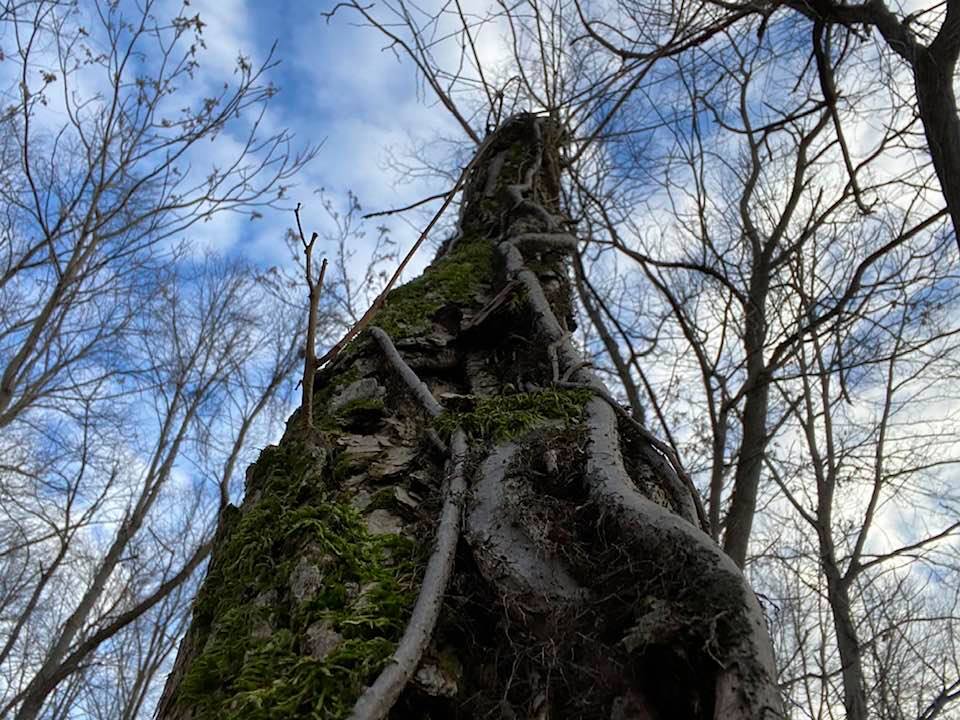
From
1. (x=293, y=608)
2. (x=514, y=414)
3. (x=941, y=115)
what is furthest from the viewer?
(x=941, y=115)

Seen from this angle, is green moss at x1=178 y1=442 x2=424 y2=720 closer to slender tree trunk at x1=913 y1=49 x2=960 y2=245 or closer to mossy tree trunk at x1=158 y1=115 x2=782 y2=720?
mossy tree trunk at x1=158 y1=115 x2=782 y2=720

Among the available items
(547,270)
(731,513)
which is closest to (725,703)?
(547,270)

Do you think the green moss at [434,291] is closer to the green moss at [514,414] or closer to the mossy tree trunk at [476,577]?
the mossy tree trunk at [476,577]

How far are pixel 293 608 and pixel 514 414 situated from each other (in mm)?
672

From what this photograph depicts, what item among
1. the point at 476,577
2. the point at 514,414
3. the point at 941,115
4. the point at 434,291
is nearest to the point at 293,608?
the point at 476,577

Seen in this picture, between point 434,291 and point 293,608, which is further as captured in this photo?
point 434,291

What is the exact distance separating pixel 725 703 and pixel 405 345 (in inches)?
58.7

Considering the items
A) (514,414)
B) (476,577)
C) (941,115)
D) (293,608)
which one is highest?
(941,115)

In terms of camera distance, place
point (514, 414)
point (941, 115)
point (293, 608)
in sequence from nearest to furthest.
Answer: point (293, 608), point (514, 414), point (941, 115)

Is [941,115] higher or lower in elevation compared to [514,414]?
higher

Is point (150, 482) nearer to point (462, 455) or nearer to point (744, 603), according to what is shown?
point (462, 455)

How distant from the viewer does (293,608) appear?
1.15m

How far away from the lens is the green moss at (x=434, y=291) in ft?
7.49

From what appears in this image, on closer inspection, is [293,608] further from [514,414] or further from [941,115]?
[941,115]
